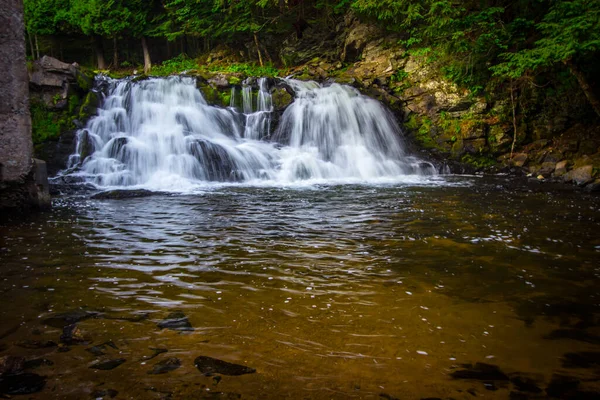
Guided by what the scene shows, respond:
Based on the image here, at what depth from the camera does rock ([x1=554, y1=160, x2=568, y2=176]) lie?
1384 centimetres

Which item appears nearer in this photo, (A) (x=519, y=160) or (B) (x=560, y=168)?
(B) (x=560, y=168)

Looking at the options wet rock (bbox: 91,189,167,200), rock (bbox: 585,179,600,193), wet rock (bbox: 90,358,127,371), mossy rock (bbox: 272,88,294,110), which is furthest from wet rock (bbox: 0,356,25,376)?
mossy rock (bbox: 272,88,294,110)

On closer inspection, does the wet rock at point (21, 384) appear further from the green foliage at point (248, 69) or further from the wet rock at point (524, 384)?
the green foliage at point (248, 69)

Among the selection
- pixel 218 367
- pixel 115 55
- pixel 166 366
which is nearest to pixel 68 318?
pixel 166 366

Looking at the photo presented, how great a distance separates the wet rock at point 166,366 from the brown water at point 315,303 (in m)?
0.05

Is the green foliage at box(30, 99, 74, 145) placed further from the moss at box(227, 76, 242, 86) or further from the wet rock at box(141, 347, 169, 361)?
the wet rock at box(141, 347, 169, 361)

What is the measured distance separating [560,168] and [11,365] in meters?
16.1

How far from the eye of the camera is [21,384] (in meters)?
2.46

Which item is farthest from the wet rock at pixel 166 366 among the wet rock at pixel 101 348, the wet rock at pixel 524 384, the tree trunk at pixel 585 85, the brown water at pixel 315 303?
the tree trunk at pixel 585 85

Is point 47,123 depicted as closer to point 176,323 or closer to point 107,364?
point 176,323

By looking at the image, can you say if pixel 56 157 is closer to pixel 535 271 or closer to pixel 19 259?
pixel 19 259

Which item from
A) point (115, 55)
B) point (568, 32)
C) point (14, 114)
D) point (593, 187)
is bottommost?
point (593, 187)

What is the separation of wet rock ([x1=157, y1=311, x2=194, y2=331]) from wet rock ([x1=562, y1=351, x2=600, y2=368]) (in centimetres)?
280

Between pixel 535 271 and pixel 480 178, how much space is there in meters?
10.6
